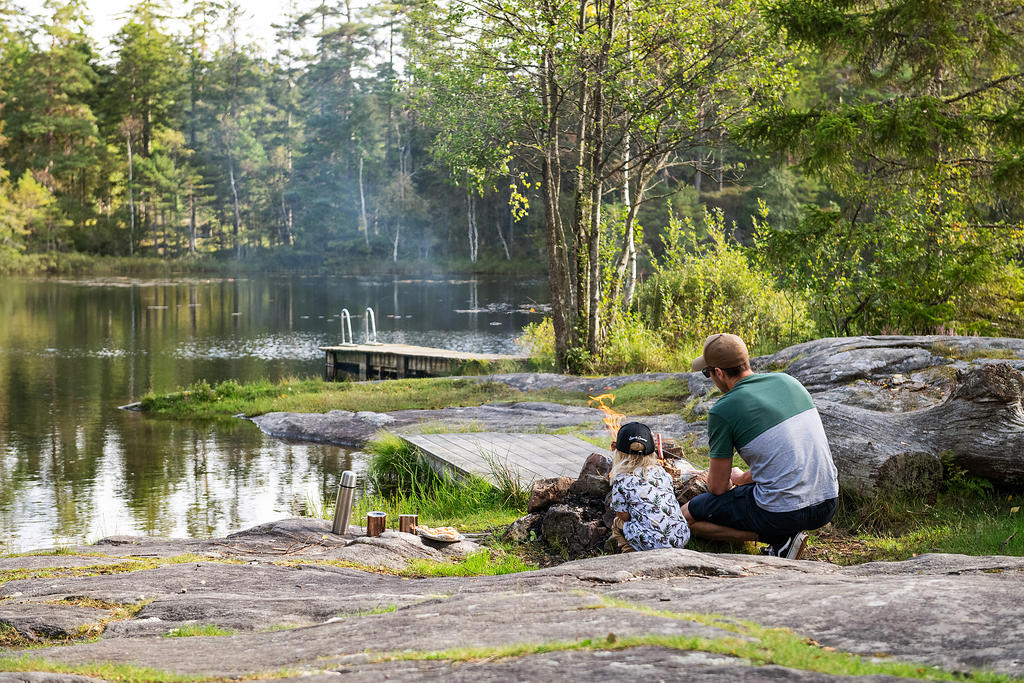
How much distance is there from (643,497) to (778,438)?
0.85 metres

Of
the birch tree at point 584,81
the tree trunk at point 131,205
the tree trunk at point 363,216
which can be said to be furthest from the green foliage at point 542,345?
the tree trunk at point 131,205

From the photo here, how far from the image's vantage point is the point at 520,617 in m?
3.36

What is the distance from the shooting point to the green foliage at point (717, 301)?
18422mm

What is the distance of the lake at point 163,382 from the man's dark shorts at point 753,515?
272 inches

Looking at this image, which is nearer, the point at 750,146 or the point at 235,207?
the point at 750,146

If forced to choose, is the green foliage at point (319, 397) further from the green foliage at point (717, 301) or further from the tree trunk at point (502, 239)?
the tree trunk at point (502, 239)

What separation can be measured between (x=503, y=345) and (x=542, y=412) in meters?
15.6

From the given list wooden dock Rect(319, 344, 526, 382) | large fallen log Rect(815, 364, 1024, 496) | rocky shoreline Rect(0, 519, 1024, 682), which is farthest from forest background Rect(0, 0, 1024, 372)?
rocky shoreline Rect(0, 519, 1024, 682)

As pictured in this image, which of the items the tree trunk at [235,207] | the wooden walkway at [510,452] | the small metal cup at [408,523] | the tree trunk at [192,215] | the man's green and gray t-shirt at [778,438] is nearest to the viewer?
the man's green and gray t-shirt at [778,438]

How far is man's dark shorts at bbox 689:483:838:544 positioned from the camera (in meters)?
5.32

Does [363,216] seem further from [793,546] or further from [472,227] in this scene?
[793,546]

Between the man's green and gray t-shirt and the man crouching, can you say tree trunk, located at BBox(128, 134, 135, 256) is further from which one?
the man's green and gray t-shirt

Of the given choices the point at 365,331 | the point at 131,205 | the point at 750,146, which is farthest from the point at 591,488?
the point at 131,205

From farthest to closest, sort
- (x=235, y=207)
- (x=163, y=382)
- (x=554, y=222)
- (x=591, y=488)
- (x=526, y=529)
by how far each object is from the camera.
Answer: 1. (x=235, y=207)
2. (x=163, y=382)
3. (x=554, y=222)
4. (x=526, y=529)
5. (x=591, y=488)
